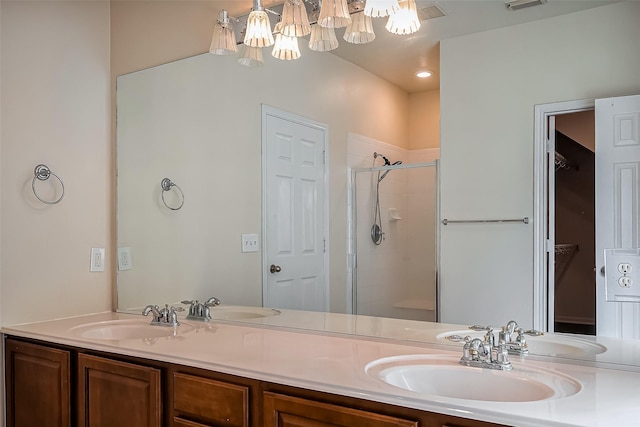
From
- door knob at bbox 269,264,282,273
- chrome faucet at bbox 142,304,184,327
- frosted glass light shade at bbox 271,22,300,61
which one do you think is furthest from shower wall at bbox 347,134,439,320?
chrome faucet at bbox 142,304,184,327

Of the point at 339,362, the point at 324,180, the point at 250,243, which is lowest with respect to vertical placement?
the point at 339,362

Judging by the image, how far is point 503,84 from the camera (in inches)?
66.9

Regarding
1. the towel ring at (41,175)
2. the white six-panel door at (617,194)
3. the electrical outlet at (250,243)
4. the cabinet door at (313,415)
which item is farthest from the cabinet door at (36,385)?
the white six-panel door at (617,194)

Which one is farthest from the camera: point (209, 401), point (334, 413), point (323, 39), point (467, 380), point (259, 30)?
point (259, 30)

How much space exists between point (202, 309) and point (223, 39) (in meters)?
1.18

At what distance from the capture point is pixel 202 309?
2375 mm

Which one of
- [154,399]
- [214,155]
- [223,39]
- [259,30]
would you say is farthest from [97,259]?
[259,30]

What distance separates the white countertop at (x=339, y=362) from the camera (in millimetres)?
1182

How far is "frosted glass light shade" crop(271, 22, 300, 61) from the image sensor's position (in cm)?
216

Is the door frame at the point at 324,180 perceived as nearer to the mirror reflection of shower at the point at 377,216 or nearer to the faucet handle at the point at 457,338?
the mirror reflection of shower at the point at 377,216

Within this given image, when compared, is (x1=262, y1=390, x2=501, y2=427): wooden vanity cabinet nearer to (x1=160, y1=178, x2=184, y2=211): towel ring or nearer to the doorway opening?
the doorway opening

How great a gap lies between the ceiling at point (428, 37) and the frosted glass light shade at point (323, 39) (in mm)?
26

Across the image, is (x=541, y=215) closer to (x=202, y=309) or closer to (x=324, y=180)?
(x=324, y=180)

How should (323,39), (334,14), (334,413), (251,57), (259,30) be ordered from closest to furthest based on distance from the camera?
(334,413) < (334,14) < (323,39) < (259,30) < (251,57)
